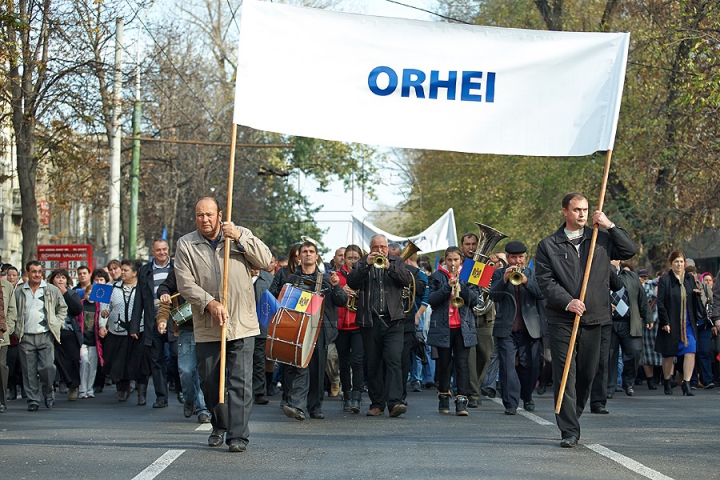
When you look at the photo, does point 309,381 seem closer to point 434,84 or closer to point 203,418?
point 203,418

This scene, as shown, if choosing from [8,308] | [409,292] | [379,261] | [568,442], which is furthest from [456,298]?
[8,308]

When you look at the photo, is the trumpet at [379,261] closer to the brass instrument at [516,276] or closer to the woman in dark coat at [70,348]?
the brass instrument at [516,276]

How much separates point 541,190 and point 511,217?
2332 mm

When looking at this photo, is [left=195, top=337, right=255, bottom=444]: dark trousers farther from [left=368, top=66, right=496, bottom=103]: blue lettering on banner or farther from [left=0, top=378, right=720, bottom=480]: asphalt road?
[left=368, top=66, right=496, bottom=103]: blue lettering on banner

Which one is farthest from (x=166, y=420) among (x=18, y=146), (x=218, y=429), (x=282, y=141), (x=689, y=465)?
(x=282, y=141)

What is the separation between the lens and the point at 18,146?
22.1 m

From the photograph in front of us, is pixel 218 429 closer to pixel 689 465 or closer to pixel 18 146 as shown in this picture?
pixel 689 465

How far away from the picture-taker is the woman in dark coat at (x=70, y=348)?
1598 centimetres

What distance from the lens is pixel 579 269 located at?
9.93 m

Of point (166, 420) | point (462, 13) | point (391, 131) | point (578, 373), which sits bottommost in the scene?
point (166, 420)

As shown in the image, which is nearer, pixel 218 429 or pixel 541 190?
pixel 218 429

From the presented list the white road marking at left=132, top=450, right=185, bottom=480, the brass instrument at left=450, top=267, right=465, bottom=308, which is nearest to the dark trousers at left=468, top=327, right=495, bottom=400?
the brass instrument at left=450, top=267, right=465, bottom=308

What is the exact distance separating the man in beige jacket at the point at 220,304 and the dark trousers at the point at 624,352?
7.44m

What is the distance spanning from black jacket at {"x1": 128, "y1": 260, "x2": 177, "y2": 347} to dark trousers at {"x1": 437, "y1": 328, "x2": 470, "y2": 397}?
149 inches
